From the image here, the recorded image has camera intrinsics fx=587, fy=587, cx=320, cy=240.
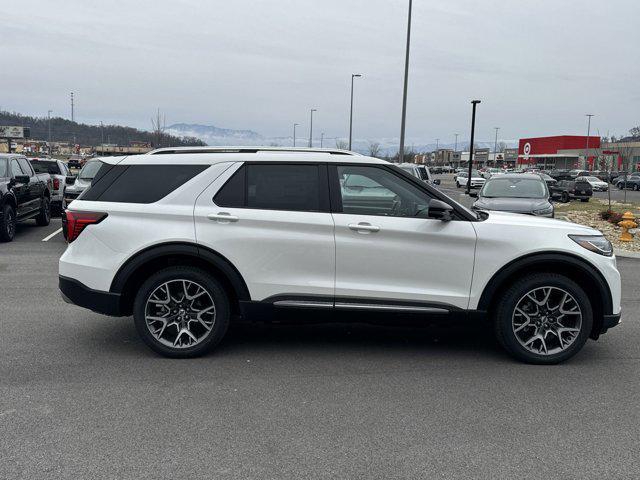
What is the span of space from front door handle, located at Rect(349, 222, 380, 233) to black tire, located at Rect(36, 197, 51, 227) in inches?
468

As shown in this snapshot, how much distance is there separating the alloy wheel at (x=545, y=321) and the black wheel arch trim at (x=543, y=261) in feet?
0.81

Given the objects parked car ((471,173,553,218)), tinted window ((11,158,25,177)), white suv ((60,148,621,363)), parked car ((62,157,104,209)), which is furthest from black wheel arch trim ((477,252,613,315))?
tinted window ((11,158,25,177))

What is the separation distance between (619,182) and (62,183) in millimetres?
48738

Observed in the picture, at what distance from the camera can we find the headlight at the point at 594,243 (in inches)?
197

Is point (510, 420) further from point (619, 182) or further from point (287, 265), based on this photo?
point (619, 182)

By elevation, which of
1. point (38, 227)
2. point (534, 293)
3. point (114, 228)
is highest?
point (114, 228)

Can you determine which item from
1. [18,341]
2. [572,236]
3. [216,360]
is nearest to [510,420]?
[572,236]

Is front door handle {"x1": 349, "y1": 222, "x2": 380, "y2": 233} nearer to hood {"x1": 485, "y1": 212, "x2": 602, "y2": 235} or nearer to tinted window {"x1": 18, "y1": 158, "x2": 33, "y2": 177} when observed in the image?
hood {"x1": 485, "y1": 212, "x2": 602, "y2": 235}

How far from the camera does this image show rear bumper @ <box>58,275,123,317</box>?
5043mm

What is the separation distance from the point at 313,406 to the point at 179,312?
62.7 inches

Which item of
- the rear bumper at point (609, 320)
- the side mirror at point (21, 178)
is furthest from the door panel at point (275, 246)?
the side mirror at point (21, 178)

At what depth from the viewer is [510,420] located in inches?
155

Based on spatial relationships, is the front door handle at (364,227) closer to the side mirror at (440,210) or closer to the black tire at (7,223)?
the side mirror at (440,210)

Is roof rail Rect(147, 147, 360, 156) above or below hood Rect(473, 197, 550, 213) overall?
above
